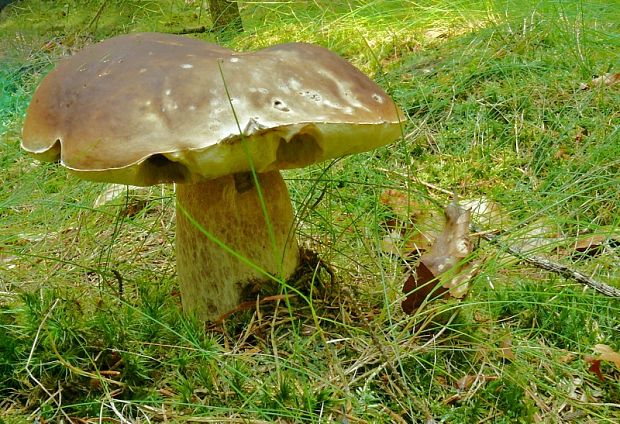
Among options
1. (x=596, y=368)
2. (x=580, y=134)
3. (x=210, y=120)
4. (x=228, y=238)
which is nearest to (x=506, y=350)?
(x=596, y=368)

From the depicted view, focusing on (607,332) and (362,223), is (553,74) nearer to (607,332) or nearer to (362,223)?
(362,223)

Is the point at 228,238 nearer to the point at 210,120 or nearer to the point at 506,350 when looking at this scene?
the point at 210,120

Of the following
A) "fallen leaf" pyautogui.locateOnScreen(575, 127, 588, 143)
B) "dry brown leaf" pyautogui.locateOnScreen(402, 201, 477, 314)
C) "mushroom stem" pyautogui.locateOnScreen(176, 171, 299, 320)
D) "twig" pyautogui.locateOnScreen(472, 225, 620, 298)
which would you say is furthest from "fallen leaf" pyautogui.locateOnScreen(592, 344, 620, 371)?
"fallen leaf" pyautogui.locateOnScreen(575, 127, 588, 143)

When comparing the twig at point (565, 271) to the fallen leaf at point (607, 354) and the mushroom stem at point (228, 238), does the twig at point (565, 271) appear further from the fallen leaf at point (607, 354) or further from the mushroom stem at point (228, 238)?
the mushroom stem at point (228, 238)

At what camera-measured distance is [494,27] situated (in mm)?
2977

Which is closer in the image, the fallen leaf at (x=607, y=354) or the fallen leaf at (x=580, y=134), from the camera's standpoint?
the fallen leaf at (x=607, y=354)

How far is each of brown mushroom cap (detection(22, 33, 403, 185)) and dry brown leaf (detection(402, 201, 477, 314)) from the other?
32cm

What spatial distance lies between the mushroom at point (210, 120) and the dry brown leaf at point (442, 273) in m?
0.31

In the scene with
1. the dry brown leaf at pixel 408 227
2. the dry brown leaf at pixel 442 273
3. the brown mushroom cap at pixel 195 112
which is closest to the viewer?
the brown mushroom cap at pixel 195 112

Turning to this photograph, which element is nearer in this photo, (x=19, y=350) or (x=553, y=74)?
(x=19, y=350)

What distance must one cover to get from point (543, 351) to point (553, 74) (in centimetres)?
174

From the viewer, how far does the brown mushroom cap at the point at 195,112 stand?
1018 mm

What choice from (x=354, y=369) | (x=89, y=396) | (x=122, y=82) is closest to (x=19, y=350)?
(x=89, y=396)

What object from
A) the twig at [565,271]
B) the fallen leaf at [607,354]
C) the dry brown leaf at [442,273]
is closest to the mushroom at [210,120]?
the dry brown leaf at [442,273]
